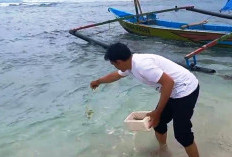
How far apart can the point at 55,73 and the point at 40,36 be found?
25.9ft

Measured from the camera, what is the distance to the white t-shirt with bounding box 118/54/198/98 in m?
3.13

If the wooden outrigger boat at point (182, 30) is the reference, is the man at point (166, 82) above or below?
above

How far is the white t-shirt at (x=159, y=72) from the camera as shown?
3.13m

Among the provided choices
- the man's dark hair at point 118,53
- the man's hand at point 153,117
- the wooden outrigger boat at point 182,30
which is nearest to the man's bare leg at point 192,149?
the man's hand at point 153,117

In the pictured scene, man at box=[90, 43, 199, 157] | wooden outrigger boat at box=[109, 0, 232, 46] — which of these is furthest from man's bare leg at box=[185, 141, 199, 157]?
wooden outrigger boat at box=[109, 0, 232, 46]

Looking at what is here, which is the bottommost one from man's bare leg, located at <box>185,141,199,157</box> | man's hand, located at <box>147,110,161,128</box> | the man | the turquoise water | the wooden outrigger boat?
the turquoise water

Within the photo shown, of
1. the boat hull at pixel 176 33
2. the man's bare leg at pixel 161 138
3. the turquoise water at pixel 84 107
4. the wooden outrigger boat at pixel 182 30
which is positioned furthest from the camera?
the wooden outrigger boat at pixel 182 30

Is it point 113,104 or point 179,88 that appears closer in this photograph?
point 179,88

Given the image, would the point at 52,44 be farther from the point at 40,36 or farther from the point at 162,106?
the point at 162,106

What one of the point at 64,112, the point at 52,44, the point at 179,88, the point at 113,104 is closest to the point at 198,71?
the point at 113,104

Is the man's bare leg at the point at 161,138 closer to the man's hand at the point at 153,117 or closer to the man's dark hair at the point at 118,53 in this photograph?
the man's hand at the point at 153,117

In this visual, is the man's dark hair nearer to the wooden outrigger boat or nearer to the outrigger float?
the outrigger float

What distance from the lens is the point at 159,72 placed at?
3.12 m

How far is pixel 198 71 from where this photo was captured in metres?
8.22
